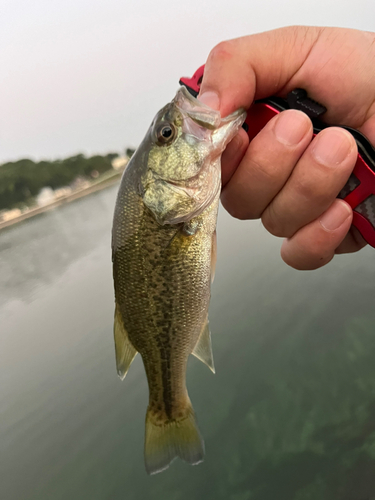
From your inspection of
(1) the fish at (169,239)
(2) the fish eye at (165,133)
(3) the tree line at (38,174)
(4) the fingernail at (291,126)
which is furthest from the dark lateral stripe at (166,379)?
(3) the tree line at (38,174)

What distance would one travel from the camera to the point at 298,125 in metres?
1.50

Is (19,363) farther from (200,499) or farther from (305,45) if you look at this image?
(305,45)

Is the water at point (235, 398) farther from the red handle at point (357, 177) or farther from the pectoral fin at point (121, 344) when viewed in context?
the red handle at point (357, 177)

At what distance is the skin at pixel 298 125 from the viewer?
1.53 m

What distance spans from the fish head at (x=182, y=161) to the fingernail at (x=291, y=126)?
0.69 ft

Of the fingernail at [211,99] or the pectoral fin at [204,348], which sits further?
the pectoral fin at [204,348]

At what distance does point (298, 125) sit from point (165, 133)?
2.33 feet

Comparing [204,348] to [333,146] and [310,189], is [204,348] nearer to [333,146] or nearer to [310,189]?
[310,189]

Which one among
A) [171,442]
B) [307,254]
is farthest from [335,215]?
[171,442]

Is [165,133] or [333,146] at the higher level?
[165,133]

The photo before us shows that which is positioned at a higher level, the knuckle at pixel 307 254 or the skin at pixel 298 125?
the skin at pixel 298 125

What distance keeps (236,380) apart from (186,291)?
3.82 meters

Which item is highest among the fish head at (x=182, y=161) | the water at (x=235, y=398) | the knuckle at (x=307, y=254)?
the fish head at (x=182, y=161)

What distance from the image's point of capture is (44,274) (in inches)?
420
